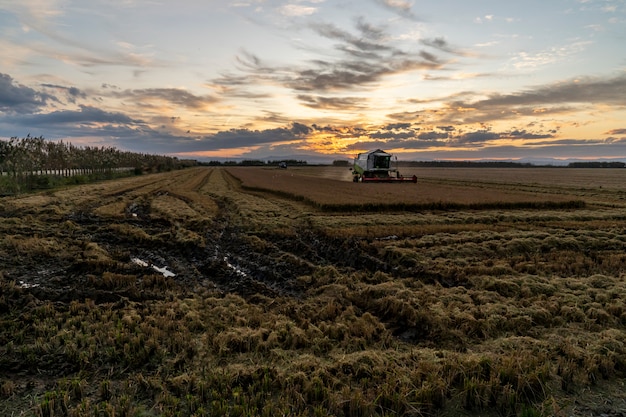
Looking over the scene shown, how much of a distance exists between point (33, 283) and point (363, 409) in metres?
10.3

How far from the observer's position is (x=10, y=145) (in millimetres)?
45188

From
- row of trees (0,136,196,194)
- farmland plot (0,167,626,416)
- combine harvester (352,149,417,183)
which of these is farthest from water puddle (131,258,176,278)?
combine harvester (352,149,417,183)

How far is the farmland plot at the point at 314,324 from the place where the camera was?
5.24m

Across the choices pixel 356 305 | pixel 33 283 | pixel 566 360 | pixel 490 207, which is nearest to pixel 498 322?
pixel 566 360

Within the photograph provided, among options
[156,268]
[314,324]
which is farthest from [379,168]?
[314,324]

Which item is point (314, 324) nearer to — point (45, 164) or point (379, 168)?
point (379, 168)

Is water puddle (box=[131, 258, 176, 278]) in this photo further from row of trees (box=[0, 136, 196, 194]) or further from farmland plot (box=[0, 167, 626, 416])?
row of trees (box=[0, 136, 196, 194])

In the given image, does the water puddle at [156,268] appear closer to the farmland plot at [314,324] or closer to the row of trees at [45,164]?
the farmland plot at [314,324]

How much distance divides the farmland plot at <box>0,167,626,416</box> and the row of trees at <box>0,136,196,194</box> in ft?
96.3

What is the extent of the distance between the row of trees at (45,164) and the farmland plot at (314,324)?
29.4 meters

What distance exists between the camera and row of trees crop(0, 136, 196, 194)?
39.6 meters

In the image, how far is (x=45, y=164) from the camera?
62.9 m

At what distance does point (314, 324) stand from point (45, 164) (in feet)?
237

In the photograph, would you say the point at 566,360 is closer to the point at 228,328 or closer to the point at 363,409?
the point at 363,409
